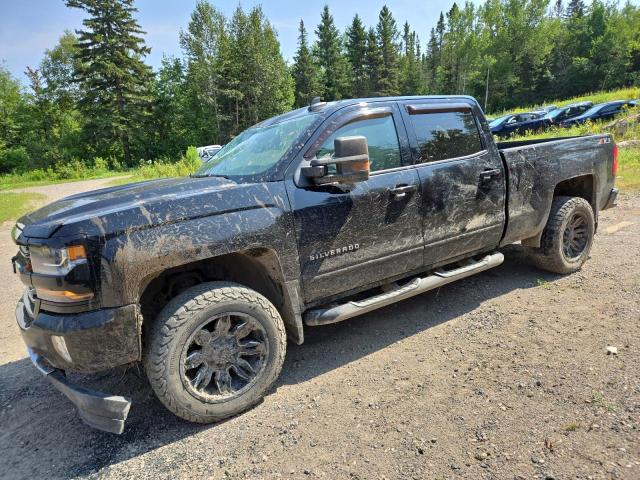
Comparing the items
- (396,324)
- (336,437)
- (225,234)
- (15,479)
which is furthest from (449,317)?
(15,479)

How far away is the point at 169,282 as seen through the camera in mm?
2805

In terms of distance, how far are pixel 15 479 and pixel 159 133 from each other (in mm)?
48892

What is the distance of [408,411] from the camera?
8.32ft

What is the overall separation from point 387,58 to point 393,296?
66280 millimetres

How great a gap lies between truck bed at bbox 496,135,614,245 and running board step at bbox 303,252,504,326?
498 mm

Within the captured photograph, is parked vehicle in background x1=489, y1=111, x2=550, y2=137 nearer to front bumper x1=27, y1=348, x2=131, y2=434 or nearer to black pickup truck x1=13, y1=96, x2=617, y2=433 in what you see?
black pickup truck x1=13, y1=96, x2=617, y2=433

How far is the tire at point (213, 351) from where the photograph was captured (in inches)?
92.0

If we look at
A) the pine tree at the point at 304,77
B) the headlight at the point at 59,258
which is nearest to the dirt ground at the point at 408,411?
the headlight at the point at 59,258

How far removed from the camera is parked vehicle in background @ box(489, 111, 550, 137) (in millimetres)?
19814

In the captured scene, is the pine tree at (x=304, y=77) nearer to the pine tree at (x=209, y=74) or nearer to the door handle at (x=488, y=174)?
the pine tree at (x=209, y=74)

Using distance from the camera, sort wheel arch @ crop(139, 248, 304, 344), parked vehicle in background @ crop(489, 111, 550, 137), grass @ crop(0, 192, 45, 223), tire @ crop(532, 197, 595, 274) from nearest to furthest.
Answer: wheel arch @ crop(139, 248, 304, 344)
tire @ crop(532, 197, 595, 274)
grass @ crop(0, 192, 45, 223)
parked vehicle in background @ crop(489, 111, 550, 137)

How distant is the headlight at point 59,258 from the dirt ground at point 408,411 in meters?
1.18

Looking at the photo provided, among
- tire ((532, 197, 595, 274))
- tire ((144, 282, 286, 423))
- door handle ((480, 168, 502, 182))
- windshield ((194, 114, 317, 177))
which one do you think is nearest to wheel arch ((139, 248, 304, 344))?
tire ((144, 282, 286, 423))

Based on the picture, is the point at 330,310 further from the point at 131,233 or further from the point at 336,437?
the point at 131,233
